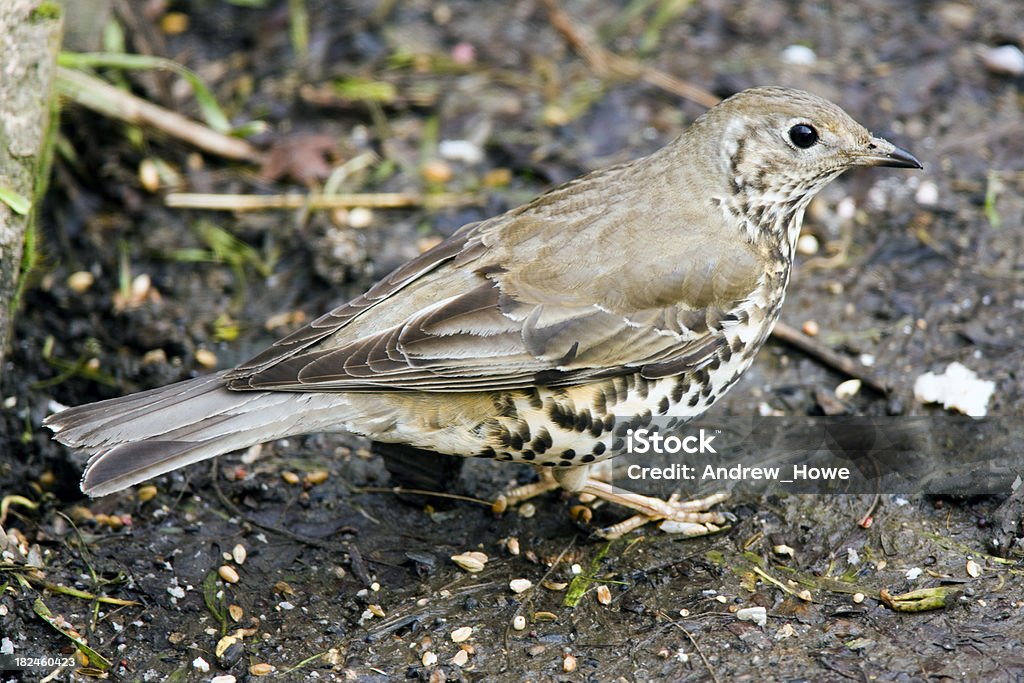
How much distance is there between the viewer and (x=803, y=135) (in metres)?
5.00

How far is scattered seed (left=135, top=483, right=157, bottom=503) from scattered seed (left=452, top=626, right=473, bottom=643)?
1599 millimetres

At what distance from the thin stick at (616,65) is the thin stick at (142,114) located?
2.21 metres

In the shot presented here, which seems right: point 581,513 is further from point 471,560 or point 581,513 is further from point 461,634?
point 461,634

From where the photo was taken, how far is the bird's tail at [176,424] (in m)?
4.45

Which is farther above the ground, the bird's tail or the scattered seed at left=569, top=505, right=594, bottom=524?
the bird's tail

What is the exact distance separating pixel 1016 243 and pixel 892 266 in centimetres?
68

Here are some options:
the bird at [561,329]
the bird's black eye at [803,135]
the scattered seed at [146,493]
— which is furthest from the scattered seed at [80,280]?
the bird's black eye at [803,135]

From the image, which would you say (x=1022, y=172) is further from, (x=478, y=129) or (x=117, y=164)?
(x=117, y=164)

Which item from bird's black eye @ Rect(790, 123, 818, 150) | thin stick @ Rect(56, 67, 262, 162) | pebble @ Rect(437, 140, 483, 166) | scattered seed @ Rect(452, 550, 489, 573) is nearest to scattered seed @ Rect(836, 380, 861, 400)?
bird's black eye @ Rect(790, 123, 818, 150)

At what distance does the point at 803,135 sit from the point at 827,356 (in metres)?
1.38

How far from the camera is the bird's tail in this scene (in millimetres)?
4445

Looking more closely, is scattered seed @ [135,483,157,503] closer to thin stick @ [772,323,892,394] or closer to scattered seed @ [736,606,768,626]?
scattered seed @ [736,606,768,626]

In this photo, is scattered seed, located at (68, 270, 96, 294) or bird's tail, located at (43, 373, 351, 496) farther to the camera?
scattered seed, located at (68, 270, 96, 294)

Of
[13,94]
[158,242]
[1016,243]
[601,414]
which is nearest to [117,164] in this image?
[158,242]
